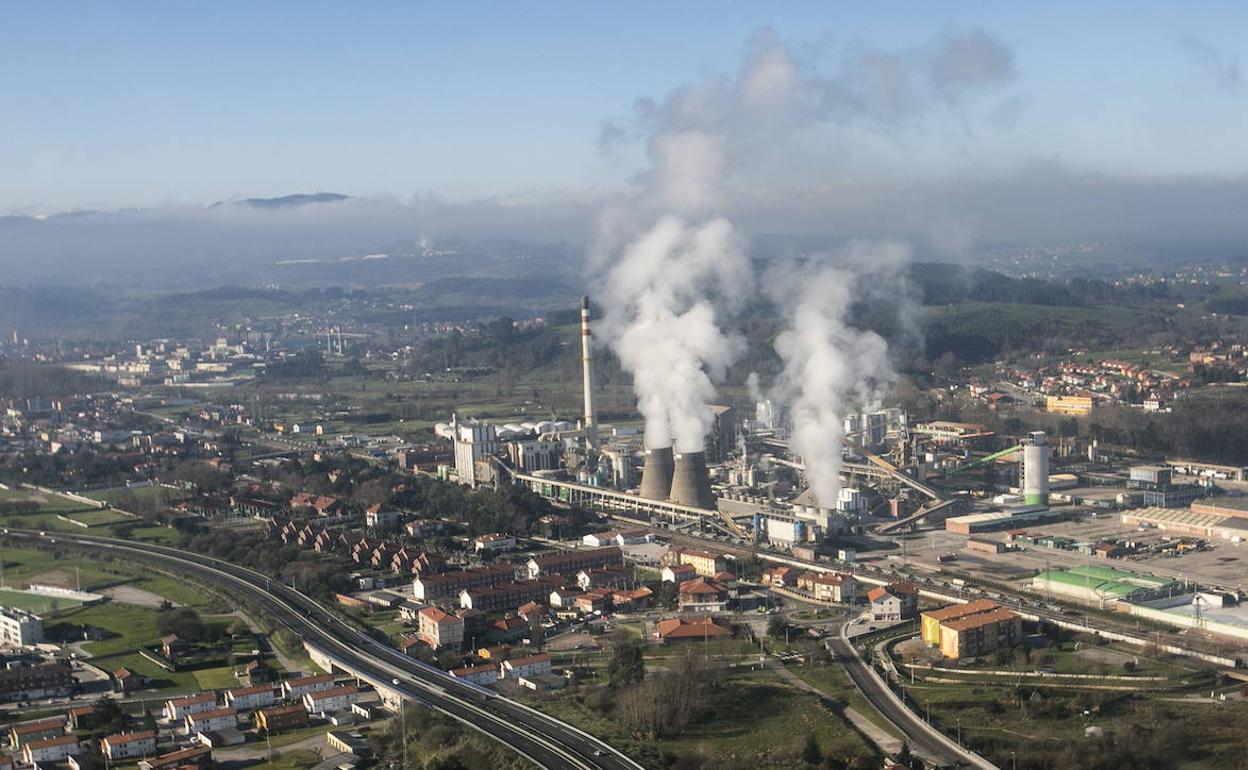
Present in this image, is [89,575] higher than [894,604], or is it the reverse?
[894,604]

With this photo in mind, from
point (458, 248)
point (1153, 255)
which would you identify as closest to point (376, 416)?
point (1153, 255)

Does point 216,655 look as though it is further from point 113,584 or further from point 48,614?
point 113,584

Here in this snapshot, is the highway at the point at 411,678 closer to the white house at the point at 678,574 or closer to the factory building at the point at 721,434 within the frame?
the white house at the point at 678,574

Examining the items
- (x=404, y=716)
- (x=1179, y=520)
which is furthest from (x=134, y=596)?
(x=1179, y=520)

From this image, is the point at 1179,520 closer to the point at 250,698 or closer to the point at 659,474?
the point at 659,474

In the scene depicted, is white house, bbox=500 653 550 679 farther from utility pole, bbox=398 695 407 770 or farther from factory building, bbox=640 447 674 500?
factory building, bbox=640 447 674 500

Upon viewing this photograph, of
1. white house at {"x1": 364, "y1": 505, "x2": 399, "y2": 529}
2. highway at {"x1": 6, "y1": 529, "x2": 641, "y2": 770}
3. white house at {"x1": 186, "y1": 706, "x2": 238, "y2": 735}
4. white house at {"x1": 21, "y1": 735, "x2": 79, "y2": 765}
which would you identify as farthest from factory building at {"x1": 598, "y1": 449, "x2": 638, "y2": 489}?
white house at {"x1": 21, "y1": 735, "x2": 79, "y2": 765}

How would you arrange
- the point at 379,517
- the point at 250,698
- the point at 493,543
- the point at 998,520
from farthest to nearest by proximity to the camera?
the point at 379,517, the point at 998,520, the point at 493,543, the point at 250,698
